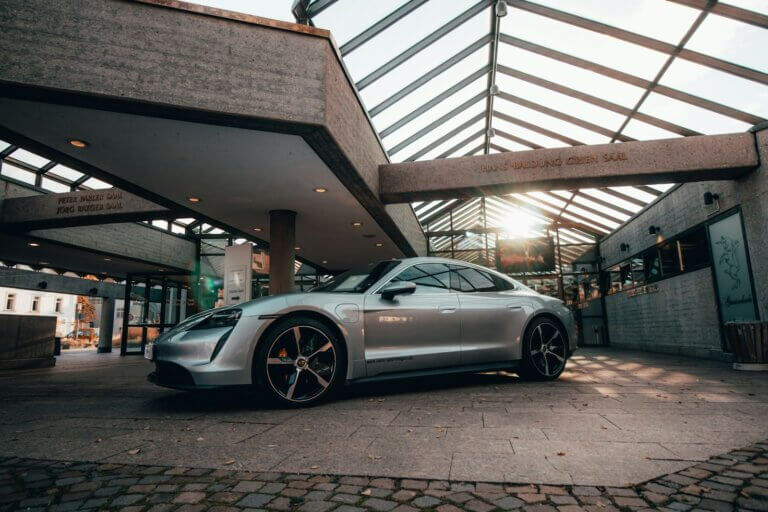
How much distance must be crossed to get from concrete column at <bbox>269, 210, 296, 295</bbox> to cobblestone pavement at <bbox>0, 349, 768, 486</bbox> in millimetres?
3918

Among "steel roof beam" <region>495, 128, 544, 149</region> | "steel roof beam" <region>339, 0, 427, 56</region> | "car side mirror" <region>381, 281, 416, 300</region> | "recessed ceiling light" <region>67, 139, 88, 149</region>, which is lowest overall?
"car side mirror" <region>381, 281, 416, 300</region>

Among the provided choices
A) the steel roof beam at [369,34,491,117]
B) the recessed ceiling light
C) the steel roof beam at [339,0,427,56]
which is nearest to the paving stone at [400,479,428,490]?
the recessed ceiling light

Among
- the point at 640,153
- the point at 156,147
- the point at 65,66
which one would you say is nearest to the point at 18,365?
the point at 156,147

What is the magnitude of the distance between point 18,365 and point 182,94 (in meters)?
8.77

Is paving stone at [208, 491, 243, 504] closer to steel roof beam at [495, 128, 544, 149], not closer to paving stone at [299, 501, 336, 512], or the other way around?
paving stone at [299, 501, 336, 512]

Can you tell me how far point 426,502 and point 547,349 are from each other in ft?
12.9

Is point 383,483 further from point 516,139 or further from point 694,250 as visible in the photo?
point 516,139

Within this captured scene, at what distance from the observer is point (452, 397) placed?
13.6 feet

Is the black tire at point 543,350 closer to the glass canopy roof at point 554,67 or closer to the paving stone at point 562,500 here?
the paving stone at point 562,500

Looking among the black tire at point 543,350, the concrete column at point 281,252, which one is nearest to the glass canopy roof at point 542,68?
the concrete column at point 281,252

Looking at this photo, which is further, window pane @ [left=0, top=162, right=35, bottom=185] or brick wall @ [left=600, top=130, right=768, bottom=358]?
window pane @ [left=0, top=162, right=35, bottom=185]

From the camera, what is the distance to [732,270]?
7746 millimetres

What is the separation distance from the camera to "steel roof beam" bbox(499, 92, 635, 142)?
9.91m

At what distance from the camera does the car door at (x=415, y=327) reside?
405cm
